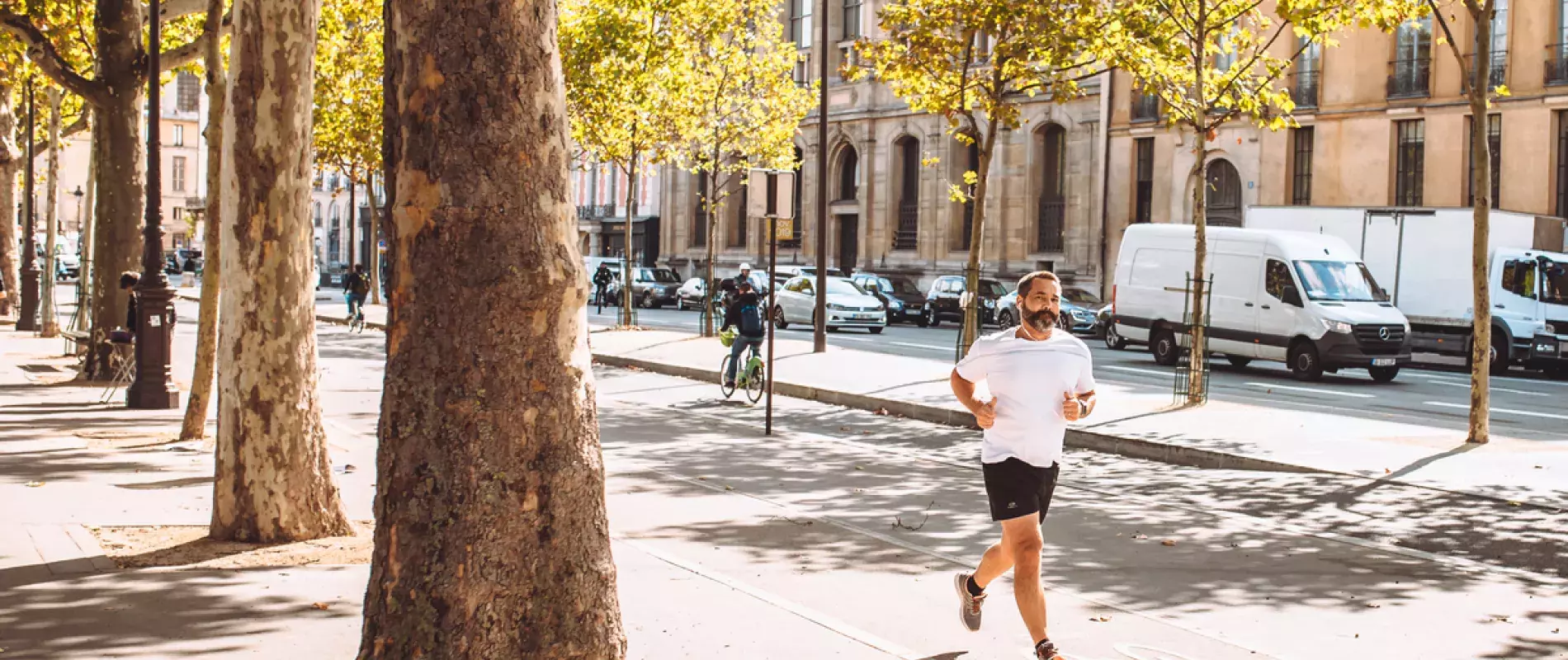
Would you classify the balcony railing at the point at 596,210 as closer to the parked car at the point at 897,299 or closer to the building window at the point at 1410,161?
the parked car at the point at 897,299

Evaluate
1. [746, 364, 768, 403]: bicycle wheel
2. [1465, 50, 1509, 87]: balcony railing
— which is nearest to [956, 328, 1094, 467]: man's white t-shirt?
[746, 364, 768, 403]: bicycle wheel

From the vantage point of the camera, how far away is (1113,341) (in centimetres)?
3066

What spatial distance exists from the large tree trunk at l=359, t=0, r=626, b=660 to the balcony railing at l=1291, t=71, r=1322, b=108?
122 feet

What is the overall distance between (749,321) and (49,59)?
8265 millimetres

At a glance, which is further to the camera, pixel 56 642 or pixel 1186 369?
pixel 1186 369

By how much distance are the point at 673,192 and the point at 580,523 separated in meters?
58.1

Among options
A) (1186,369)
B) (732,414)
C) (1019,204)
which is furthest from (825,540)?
(1019,204)

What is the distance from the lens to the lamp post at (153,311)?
1569 centimetres

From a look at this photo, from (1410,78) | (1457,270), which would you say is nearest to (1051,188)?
(1410,78)

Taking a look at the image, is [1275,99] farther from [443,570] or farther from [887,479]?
[443,570]

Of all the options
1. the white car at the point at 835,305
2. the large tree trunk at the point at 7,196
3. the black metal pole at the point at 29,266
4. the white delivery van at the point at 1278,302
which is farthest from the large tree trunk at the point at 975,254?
the black metal pole at the point at 29,266

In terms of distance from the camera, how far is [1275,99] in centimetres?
1780

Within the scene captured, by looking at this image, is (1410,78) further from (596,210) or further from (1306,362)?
(596,210)

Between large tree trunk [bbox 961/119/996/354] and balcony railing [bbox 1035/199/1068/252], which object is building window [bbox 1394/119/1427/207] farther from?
large tree trunk [bbox 961/119/996/354]
